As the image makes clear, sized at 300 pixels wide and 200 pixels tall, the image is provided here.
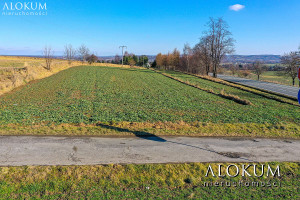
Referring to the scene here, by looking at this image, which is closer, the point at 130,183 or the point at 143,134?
the point at 130,183

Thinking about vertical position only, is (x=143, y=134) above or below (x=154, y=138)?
above

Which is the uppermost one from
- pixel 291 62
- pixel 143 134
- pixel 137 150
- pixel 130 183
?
pixel 291 62

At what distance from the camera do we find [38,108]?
14953mm

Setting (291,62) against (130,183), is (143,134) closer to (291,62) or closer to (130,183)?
(130,183)

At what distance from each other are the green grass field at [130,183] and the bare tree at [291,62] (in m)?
47.7

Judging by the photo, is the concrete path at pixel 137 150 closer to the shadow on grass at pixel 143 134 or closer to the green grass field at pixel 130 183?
→ the shadow on grass at pixel 143 134

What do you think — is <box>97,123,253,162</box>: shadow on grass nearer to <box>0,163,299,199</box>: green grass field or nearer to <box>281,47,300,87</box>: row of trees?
<box>0,163,299,199</box>: green grass field

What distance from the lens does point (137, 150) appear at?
8438 millimetres

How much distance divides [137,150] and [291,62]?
50825mm

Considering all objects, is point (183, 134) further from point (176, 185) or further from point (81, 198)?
point (81, 198)

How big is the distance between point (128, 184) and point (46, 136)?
5477 millimetres

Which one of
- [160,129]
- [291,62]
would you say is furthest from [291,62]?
[160,129]

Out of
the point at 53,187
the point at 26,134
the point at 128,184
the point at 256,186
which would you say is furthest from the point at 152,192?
the point at 26,134

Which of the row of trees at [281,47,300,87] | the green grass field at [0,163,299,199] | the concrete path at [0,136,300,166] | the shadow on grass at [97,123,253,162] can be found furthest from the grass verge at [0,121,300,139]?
the row of trees at [281,47,300,87]
